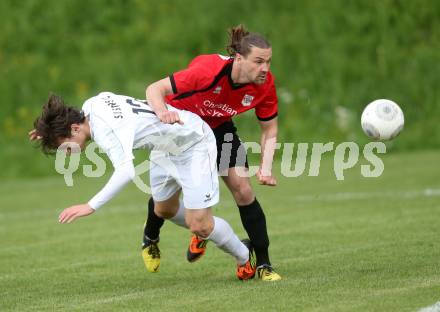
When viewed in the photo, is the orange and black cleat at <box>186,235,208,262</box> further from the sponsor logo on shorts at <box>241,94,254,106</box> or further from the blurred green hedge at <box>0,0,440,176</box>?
the blurred green hedge at <box>0,0,440,176</box>

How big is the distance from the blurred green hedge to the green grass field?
196 inches

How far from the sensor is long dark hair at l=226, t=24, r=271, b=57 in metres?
6.62

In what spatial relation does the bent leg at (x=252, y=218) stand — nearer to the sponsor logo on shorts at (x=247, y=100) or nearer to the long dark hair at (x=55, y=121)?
the sponsor logo on shorts at (x=247, y=100)

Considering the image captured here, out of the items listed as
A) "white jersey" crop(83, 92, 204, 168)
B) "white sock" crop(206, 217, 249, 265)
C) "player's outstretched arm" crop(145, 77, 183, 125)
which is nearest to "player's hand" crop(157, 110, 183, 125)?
"player's outstretched arm" crop(145, 77, 183, 125)

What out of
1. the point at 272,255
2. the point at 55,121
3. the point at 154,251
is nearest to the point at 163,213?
the point at 154,251

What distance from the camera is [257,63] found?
6602mm

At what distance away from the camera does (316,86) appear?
784 inches

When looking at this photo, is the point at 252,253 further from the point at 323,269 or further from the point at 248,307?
the point at 248,307

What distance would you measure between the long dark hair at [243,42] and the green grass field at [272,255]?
64.2 inches

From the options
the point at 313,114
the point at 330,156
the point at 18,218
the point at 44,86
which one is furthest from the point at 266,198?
the point at 44,86

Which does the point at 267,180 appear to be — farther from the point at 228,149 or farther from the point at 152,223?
the point at 152,223

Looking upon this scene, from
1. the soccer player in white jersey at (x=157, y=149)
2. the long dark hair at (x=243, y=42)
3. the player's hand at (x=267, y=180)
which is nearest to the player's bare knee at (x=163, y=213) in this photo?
the soccer player in white jersey at (x=157, y=149)

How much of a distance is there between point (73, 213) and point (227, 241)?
1505 millimetres

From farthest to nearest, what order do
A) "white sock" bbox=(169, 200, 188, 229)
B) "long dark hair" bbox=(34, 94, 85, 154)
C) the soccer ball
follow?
"white sock" bbox=(169, 200, 188, 229) → the soccer ball → "long dark hair" bbox=(34, 94, 85, 154)
